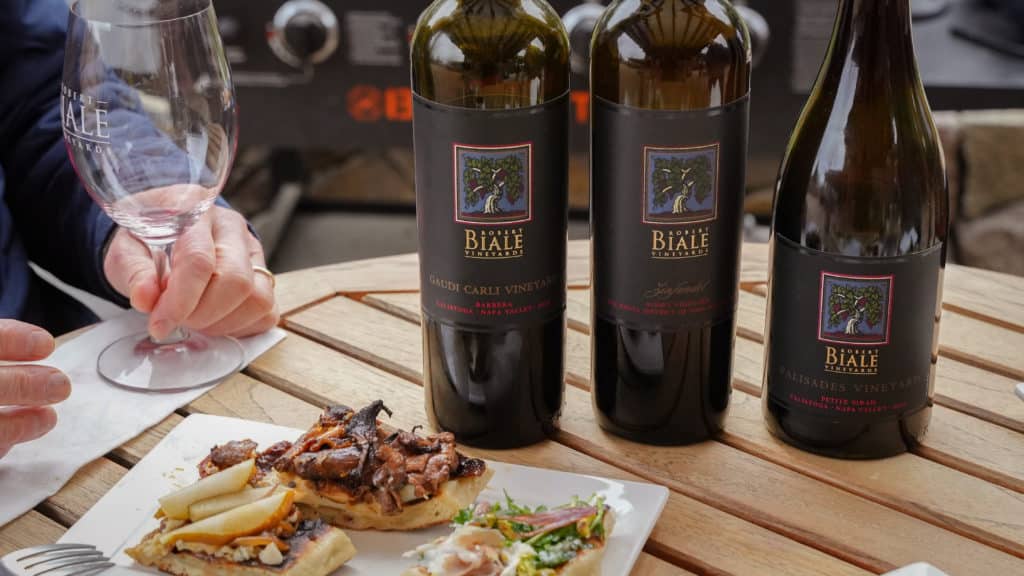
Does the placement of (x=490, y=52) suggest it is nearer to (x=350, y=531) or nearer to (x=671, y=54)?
(x=671, y=54)

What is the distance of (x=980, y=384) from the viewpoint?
3.82ft

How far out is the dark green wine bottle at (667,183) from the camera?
3.05ft

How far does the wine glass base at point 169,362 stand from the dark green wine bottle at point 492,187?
270 millimetres

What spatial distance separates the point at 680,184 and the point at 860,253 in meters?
0.18

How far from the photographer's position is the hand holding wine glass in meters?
1.03

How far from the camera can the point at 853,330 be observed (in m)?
0.98

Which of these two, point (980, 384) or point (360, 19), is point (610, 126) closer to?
point (980, 384)

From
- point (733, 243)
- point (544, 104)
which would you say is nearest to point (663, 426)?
point (733, 243)

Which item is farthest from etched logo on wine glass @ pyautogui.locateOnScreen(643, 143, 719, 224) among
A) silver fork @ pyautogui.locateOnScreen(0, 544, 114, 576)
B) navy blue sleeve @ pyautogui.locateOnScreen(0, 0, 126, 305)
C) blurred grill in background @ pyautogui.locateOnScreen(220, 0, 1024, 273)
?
blurred grill in background @ pyautogui.locateOnScreen(220, 0, 1024, 273)

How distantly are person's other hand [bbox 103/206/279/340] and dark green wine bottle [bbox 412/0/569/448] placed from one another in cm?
26

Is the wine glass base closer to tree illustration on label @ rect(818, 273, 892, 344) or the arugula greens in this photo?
the arugula greens

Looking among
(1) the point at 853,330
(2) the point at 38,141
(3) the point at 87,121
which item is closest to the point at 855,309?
(1) the point at 853,330

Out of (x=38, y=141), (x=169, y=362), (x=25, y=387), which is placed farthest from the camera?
(x=38, y=141)

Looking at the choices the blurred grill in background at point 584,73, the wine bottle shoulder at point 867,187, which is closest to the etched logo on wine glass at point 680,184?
the wine bottle shoulder at point 867,187
